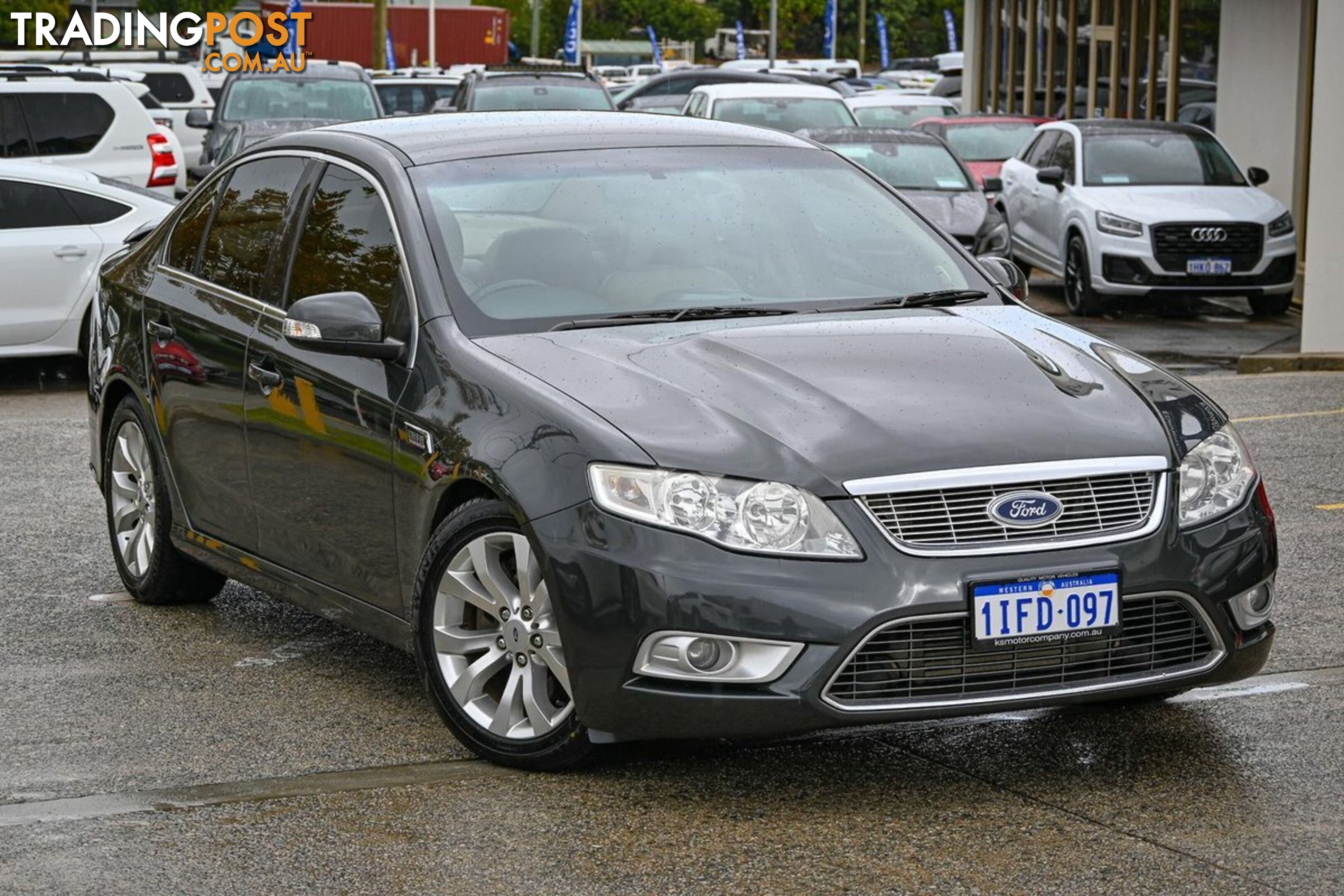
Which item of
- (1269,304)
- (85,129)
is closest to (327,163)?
(1269,304)

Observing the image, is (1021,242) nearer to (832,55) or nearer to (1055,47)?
(1055,47)

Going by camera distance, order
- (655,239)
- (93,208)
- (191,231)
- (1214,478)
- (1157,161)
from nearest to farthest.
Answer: (1214,478), (655,239), (191,231), (93,208), (1157,161)

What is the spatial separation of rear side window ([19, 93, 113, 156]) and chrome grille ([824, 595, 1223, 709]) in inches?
656

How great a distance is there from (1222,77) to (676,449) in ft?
65.2

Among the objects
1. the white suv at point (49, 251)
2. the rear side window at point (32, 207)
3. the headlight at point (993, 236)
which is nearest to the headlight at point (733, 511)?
the white suv at point (49, 251)

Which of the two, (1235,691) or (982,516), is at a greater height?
(982,516)

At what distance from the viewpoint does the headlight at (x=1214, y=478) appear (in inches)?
207

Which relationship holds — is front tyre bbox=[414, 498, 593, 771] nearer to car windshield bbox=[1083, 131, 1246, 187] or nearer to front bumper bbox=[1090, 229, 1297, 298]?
front bumper bbox=[1090, 229, 1297, 298]

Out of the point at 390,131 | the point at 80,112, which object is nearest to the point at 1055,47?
the point at 80,112

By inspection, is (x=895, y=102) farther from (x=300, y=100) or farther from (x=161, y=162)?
(x=161, y=162)

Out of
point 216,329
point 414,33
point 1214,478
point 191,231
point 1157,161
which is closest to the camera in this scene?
point 1214,478

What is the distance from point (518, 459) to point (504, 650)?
1.63 feet

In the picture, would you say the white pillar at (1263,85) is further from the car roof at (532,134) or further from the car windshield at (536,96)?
the car roof at (532,134)

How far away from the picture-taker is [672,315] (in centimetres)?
602
